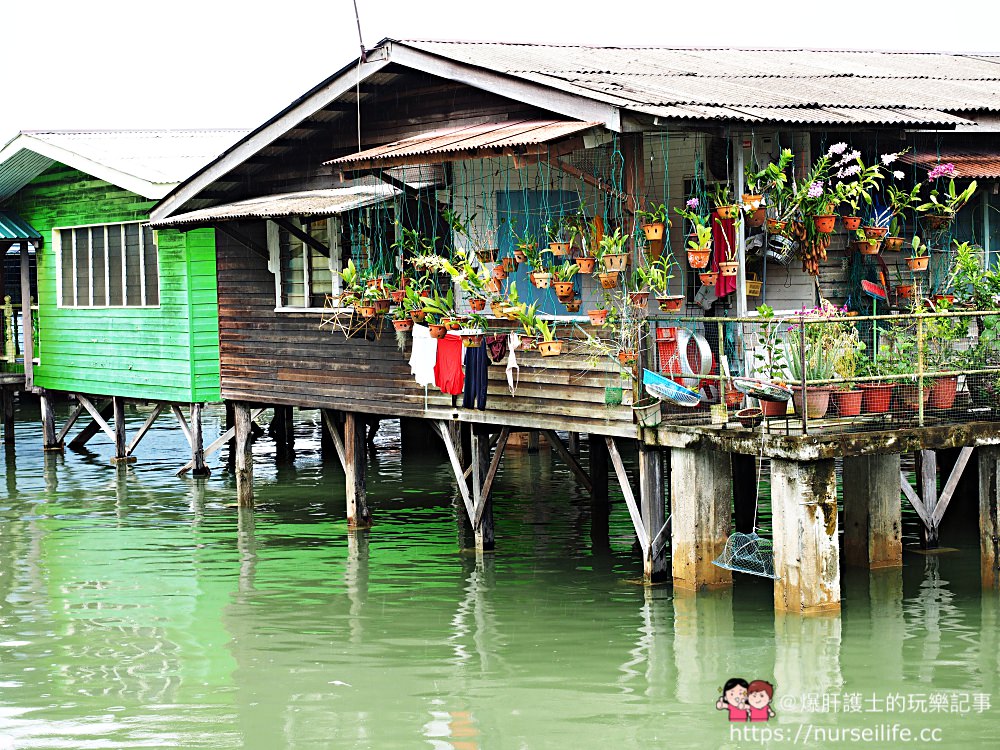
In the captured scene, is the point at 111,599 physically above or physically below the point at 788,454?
below

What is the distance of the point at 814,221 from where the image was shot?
1248cm

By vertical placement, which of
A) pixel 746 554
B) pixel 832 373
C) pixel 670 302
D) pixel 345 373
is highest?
pixel 670 302

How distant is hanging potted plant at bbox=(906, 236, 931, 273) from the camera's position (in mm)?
13125

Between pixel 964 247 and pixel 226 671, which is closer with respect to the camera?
pixel 226 671

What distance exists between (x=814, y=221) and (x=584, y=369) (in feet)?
7.28

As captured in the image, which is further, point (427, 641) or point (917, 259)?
point (917, 259)

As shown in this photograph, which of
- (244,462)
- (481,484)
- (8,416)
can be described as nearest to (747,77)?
(481,484)

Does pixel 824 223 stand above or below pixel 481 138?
below

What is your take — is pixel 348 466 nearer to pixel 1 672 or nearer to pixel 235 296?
pixel 235 296

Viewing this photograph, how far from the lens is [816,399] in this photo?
11344 millimetres

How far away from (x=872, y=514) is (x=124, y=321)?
1121 centimetres

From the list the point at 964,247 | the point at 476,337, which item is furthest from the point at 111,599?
the point at 964,247

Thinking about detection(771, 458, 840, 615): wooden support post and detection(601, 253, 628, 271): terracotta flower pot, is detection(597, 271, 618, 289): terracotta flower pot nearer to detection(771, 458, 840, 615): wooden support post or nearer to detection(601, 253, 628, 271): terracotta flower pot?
detection(601, 253, 628, 271): terracotta flower pot

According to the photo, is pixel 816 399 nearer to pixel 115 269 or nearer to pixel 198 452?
pixel 198 452
